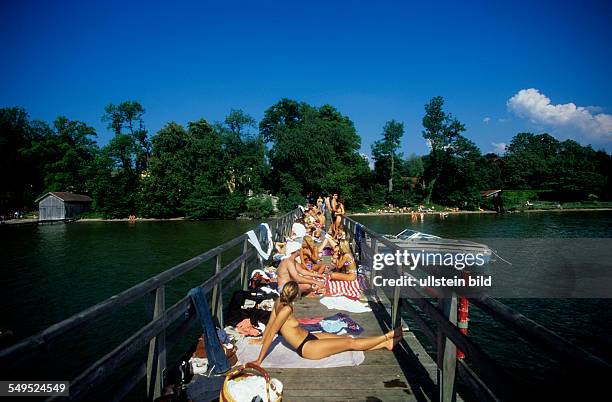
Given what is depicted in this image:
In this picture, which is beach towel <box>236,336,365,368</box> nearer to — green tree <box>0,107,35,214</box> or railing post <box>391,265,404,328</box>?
railing post <box>391,265,404,328</box>

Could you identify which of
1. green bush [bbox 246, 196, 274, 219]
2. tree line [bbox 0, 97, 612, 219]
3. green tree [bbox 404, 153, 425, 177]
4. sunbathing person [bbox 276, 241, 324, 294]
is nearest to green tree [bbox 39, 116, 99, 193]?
tree line [bbox 0, 97, 612, 219]

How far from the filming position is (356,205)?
65.4m

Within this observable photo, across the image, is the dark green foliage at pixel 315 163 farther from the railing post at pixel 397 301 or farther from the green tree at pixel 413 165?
the railing post at pixel 397 301

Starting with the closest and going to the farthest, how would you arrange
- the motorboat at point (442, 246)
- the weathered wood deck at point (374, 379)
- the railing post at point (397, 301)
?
1. the weathered wood deck at point (374, 379)
2. the railing post at point (397, 301)
3. the motorboat at point (442, 246)

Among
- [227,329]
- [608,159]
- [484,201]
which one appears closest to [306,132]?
[484,201]

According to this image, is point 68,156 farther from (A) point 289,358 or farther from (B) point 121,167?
(A) point 289,358

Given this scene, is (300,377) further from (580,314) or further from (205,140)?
(205,140)

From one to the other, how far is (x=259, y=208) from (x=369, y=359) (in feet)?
185

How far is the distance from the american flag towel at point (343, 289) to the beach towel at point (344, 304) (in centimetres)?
16

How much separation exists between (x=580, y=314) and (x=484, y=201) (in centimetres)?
6126

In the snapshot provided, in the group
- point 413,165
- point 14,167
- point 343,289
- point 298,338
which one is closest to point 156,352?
point 298,338

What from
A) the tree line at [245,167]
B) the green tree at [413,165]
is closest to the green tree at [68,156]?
the tree line at [245,167]

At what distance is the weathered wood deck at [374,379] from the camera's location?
3688 mm

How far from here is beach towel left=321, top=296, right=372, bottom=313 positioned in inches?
255
